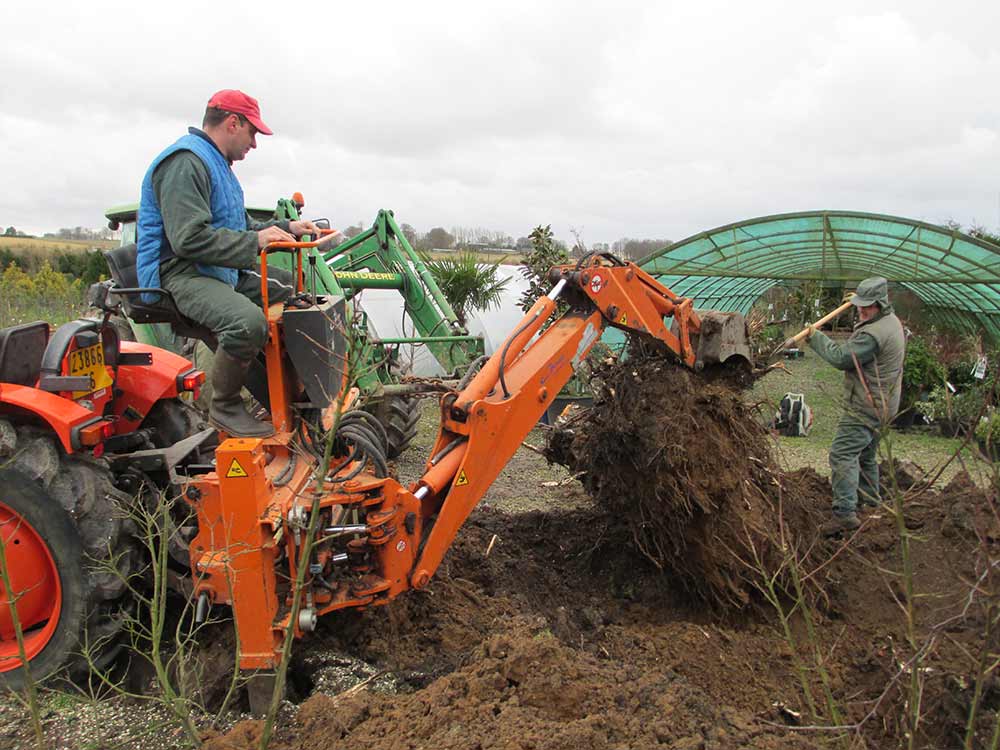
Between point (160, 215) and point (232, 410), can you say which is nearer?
point (160, 215)

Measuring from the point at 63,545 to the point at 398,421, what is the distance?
15.3 feet

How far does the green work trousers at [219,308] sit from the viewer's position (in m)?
3.62

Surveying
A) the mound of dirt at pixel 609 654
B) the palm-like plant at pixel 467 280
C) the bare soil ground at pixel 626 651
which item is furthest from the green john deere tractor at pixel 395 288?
the palm-like plant at pixel 467 280

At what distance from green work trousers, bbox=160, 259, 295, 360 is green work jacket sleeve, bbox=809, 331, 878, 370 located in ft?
14.6

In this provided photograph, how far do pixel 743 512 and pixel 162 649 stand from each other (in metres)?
3.34

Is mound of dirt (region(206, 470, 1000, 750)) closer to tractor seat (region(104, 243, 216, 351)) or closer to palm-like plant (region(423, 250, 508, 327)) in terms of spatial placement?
tractor seat (region(104, 243, 216, 351))

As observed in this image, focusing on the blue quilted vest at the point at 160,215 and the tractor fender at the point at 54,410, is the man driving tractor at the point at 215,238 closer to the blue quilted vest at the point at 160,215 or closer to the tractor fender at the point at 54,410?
the blue quilted vest at the point at 160,215

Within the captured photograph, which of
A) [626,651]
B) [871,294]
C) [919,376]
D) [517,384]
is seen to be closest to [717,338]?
[517,384]

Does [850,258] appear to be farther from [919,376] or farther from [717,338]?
[717,338]

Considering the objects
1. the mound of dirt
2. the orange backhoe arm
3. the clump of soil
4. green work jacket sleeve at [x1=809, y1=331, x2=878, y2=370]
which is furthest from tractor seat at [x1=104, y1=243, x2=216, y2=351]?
green work jacket sleeve at [x1=809, y1=331, x2=878, y2=370]

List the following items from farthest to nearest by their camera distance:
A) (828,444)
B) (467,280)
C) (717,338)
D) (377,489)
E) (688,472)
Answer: (467,280)
(828,444)
(717,338)
(688,472)
(377,489)

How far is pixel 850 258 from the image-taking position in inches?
593

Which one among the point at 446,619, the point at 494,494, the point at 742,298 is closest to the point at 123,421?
the point at 446,619

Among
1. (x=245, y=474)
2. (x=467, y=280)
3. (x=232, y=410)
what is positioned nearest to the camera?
(x=245, y=474)
